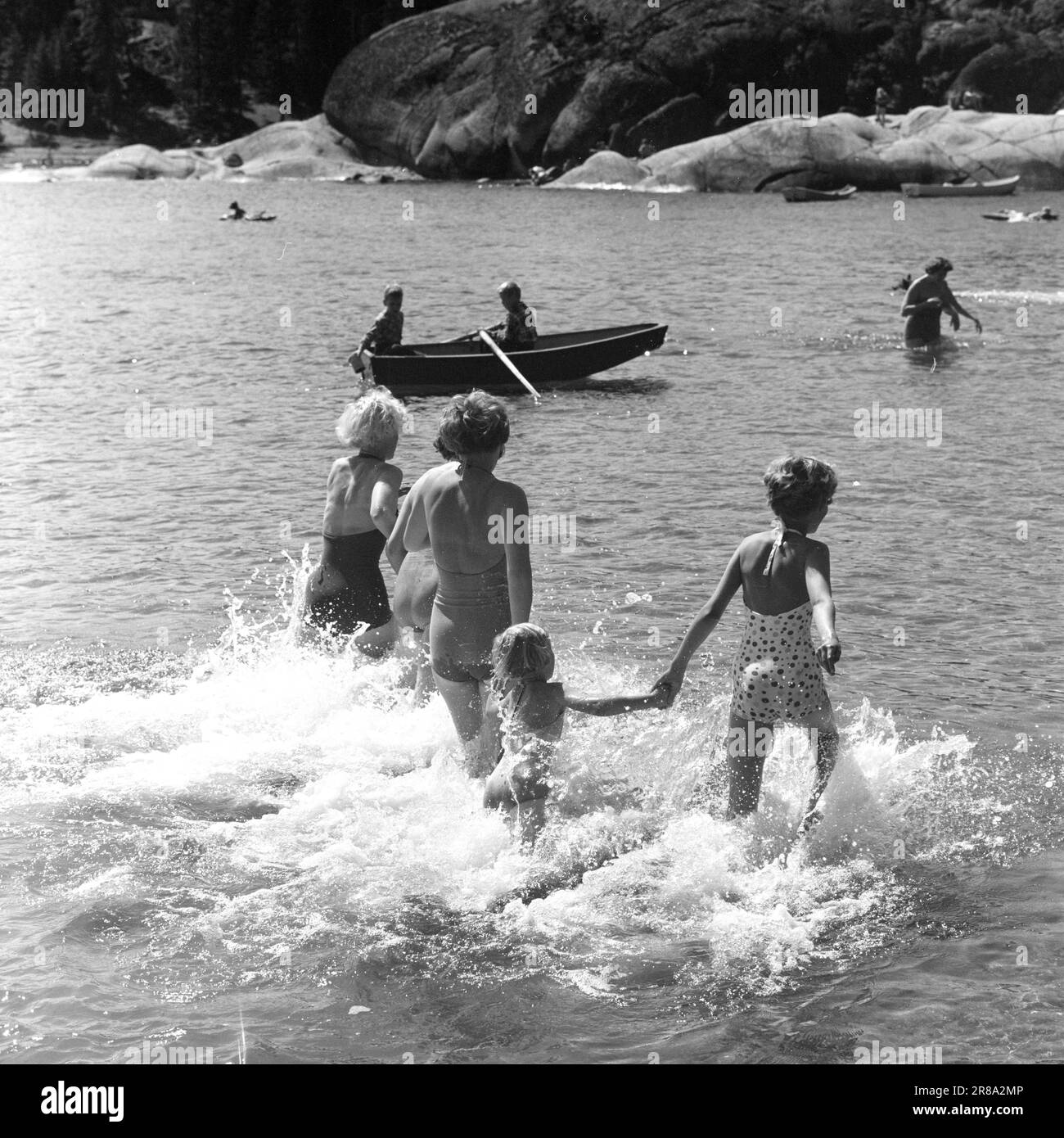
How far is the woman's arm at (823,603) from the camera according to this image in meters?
5.96

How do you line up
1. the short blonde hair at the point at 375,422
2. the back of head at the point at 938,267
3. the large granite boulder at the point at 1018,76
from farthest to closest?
the large granite boulder at the point at 1018,76 → the back of head at the point at 938,267 → the short blonde hair at the point at 375,422

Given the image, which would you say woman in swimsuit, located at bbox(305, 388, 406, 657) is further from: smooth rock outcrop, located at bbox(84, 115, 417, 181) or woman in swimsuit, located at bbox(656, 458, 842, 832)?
smooth rock outcrop, located at bbox(84, 115, 417, 181)

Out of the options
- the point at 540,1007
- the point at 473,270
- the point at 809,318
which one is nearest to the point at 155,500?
the point at 540,1007

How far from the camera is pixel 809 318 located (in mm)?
27703

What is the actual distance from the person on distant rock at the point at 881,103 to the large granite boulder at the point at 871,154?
258cm

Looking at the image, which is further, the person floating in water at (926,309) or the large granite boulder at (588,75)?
the large granite boulder at (588,75)

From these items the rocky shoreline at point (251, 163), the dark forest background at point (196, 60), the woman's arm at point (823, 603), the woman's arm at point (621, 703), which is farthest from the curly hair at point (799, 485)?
the dark forest background at point (196, 60)

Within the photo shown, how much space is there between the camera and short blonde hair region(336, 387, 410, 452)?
26.7 ft

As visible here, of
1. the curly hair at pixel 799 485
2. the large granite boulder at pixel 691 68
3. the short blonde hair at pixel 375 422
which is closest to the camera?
the curly hair at pixel 799 485

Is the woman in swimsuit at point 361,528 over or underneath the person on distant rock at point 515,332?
underneath

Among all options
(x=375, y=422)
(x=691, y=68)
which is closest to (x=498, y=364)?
(x=375, y=422)

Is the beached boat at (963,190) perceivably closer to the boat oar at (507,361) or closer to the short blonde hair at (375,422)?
the boat oar at (507,361)

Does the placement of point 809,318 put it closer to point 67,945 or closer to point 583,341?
point 583,341

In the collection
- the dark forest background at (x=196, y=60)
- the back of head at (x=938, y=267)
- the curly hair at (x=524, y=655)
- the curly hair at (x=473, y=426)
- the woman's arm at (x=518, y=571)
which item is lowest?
the curly hair at (x=524, y=655)
